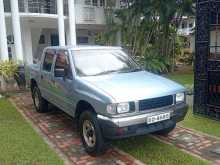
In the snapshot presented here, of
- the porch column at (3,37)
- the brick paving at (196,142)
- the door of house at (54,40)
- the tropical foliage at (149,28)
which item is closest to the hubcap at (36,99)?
the brick paving at (196,142)

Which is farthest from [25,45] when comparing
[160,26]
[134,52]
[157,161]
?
[157,161]

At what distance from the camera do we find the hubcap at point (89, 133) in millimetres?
4996

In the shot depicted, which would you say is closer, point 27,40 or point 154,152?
point 154,152

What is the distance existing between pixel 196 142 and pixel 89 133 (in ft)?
7.05

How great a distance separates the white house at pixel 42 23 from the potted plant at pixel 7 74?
94 centimetres

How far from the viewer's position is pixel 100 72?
5.69 metres

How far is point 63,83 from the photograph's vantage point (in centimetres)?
597

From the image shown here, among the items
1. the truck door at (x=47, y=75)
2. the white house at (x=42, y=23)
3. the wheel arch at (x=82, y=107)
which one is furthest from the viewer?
the white house at (x=42, y=23)

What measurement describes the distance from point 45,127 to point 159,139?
2826 mm

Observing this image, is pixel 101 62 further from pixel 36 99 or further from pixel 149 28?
pixel 149 28

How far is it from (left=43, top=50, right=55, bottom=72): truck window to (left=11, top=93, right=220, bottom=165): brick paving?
1.42m

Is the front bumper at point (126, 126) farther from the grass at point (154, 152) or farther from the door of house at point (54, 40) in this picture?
the door of house at point (54, 40)

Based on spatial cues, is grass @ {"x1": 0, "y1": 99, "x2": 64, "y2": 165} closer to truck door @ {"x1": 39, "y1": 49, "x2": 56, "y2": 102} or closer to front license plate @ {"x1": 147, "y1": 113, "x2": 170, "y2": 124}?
truck door @ {"x1": 39, "y1": 49, "x2": 56, "y2": 102}

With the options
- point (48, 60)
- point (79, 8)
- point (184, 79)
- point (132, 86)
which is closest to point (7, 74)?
point (48, 60)
